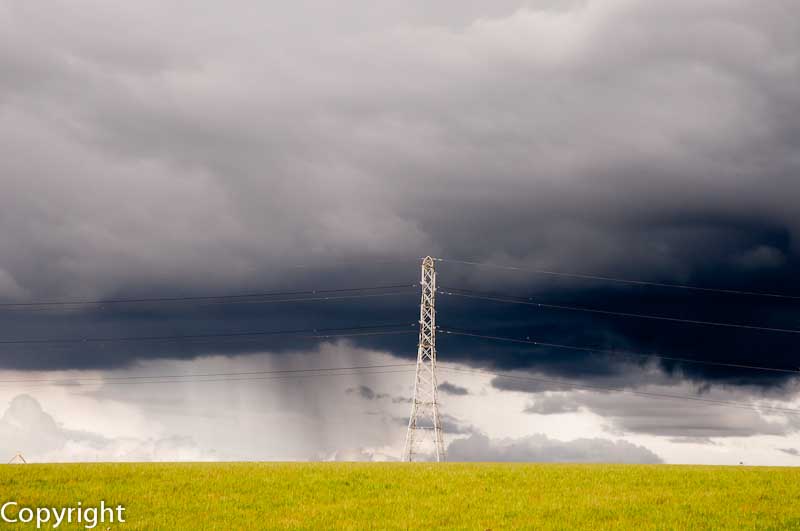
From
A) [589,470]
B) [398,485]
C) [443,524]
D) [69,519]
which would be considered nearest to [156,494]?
[69,519]

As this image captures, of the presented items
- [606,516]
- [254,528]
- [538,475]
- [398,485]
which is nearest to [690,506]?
[606,516]

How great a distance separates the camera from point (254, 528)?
3416 cm

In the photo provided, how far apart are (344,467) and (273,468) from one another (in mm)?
4492

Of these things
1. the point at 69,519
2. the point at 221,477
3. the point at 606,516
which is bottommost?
the point at 606,516

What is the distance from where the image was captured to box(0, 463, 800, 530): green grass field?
35469 mm

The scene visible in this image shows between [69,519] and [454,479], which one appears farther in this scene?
[454,479]

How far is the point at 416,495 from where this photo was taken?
41.6 meters

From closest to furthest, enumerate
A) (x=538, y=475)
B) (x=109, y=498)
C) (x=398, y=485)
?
(x=109, y=498) < (x=398, y=485) < (x=538, y=475)

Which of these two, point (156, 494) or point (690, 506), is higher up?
point (156, 494)

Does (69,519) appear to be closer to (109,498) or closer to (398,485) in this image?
(109,498)

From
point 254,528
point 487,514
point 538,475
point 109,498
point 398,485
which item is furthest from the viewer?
point 538,475

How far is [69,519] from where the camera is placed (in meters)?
36.0

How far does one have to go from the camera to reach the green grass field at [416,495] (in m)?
35.5

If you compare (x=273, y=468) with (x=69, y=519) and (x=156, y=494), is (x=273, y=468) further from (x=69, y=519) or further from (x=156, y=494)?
(x=69, y=519)
